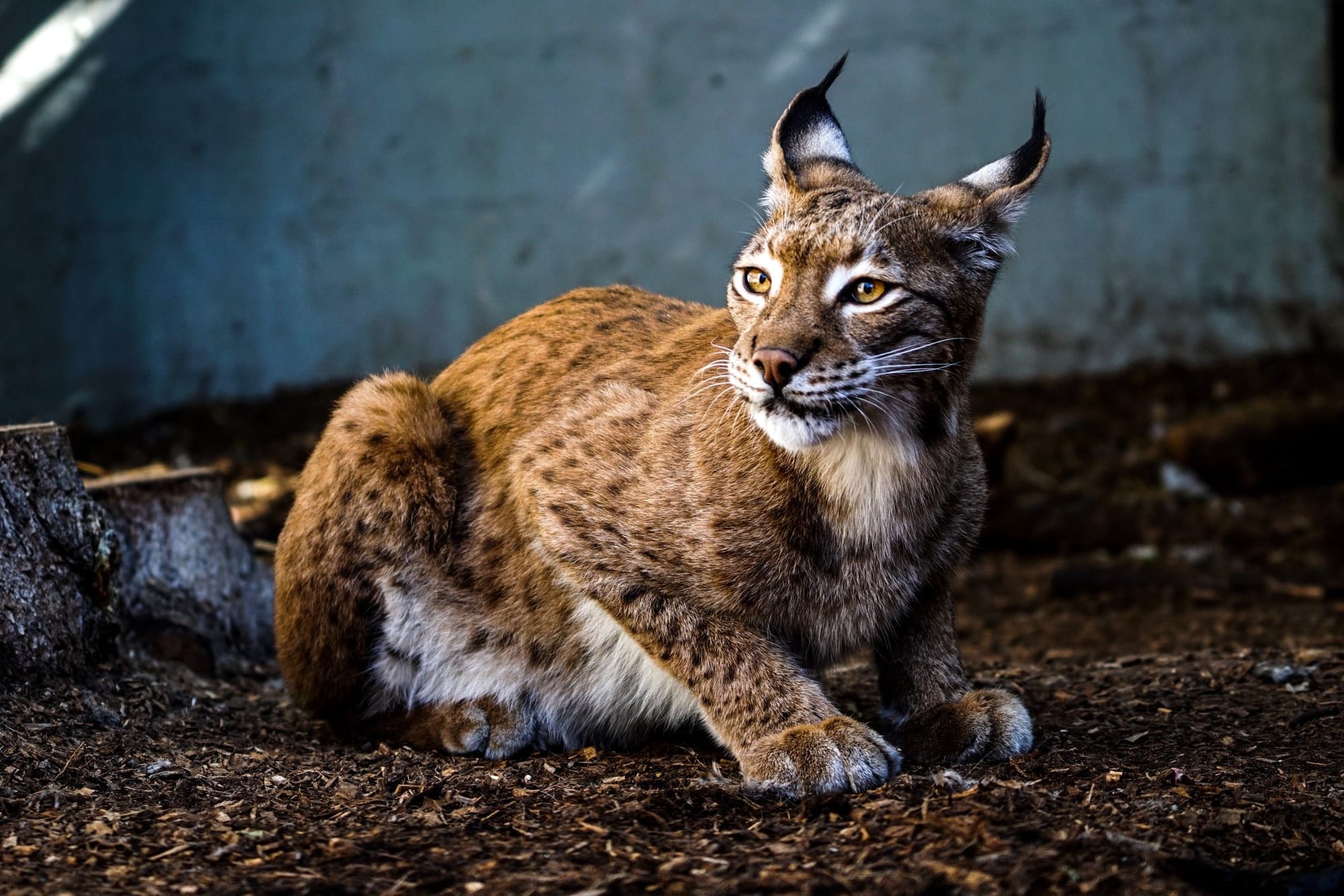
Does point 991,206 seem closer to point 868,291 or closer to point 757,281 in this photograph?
point 868,291

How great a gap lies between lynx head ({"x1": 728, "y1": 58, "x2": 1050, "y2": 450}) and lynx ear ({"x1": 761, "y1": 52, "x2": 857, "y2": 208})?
0.08 m

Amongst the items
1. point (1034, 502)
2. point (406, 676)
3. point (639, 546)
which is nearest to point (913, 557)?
point (639, 546)

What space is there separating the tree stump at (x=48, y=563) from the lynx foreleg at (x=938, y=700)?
235cm

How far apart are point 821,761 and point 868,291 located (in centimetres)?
116

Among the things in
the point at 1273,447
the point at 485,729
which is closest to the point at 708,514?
the point at 485,729

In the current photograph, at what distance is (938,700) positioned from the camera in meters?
3.68

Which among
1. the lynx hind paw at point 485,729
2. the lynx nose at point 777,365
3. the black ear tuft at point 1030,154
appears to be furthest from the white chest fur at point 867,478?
the lynx hind paw at point 485,729

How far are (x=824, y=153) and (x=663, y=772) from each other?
1846mm

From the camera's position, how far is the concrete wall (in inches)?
372

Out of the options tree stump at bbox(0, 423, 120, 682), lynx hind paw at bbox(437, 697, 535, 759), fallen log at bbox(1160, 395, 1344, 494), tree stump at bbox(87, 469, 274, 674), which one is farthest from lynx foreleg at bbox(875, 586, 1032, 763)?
fallen log at bbox(1160, 395, 1344, 494)

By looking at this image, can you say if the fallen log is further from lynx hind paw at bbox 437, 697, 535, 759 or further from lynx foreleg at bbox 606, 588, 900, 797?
lynx hind paw at bbox 437, 697, 535, 759

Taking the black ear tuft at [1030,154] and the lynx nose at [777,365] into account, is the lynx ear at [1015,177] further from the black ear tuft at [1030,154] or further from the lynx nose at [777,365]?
the lynx nose at [777,365]

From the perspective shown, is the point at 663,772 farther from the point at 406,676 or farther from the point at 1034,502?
the point at 1034,502

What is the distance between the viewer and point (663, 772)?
3434 millimetres
